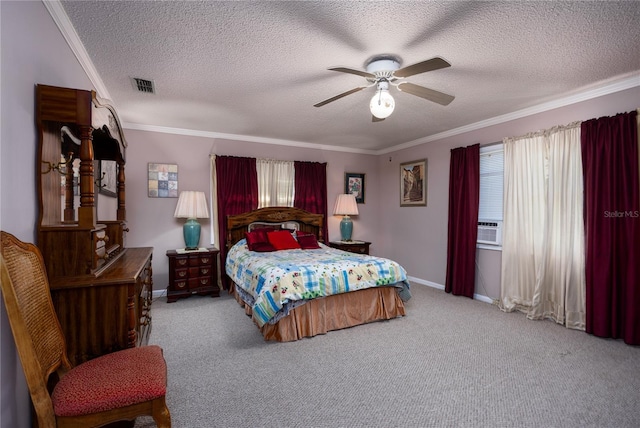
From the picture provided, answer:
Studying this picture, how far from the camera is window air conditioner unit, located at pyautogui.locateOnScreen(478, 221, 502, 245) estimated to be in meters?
4.34

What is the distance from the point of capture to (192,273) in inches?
177

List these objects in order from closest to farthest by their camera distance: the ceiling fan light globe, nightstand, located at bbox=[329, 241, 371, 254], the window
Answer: the ceiling fan light globe, the window, nightstand, located at bbox=[329, 241, 371, 254]

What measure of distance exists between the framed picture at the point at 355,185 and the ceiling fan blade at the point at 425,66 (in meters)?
3.87

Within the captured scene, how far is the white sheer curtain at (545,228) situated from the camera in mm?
3412

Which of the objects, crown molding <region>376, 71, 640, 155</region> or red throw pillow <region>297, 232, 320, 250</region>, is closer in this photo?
crown molding <region>376, 71, 640, 155</region>

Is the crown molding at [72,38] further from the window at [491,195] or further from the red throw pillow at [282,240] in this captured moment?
the window at [491,195]

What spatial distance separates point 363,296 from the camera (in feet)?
11.7

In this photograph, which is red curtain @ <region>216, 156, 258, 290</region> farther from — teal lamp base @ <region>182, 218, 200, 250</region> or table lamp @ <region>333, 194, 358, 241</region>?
table lamp @ <region>333, 194, 358, 241</region>

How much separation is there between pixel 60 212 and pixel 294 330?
219 centimetres

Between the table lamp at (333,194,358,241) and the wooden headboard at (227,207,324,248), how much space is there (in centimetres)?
39

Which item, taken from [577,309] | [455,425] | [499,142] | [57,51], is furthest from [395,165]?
[57,51]

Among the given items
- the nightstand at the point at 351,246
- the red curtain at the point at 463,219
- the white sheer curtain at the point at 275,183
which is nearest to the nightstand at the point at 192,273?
the white sheer curtain at the point at 275,183

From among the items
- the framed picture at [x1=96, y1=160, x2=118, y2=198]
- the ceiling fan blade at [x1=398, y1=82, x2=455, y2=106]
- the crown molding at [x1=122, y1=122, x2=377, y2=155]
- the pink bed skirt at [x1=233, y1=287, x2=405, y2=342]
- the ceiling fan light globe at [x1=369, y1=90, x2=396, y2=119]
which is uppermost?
the crown molding at [x1=122, y1=122, x2=377, y2=155]

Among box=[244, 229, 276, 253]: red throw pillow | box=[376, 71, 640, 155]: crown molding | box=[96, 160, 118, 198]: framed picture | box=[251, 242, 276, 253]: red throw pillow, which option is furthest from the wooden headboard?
box=[376, 71, 640, 155]: crown molding
